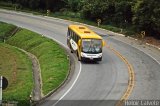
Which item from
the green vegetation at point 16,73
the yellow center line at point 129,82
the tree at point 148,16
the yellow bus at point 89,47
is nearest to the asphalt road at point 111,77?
the yellow center line at point 129,82

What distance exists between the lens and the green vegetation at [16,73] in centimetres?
3136

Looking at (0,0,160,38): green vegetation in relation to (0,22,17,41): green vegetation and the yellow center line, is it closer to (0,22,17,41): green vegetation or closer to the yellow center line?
the yellow center line

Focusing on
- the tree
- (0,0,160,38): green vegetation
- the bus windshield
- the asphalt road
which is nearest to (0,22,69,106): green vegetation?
the asphalt road

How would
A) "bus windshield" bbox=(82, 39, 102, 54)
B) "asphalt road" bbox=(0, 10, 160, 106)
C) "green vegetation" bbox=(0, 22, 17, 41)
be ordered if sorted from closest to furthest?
"asphalt road" bbox=(0, 10, 160, 106) → "bus windshield" bbox=(82, 39, 102, 54) → "green vegetation" bbox=(0, 22, 17, 41)

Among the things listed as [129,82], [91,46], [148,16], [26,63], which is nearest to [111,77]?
[129,82]

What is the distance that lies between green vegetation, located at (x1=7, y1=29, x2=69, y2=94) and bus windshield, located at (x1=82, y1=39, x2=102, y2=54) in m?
2.35

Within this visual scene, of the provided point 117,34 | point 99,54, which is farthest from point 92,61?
point 117,34

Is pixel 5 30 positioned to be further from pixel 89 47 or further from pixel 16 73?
pixel 89 47

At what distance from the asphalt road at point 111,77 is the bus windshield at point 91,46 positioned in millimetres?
1347

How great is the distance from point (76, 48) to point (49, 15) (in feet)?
95.4

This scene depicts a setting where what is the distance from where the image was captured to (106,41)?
174ft

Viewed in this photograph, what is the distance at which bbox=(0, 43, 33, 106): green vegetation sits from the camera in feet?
103

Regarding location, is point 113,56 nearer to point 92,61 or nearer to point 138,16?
point 92,61

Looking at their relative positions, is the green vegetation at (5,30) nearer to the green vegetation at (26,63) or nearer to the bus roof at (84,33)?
the green vegetation at (26,63)
